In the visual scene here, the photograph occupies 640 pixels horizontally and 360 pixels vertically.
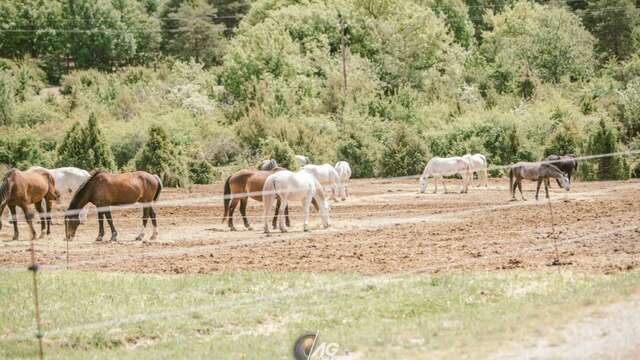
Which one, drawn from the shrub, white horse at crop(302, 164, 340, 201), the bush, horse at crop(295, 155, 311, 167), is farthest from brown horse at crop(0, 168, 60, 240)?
the shrub

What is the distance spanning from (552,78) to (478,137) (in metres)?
19.2

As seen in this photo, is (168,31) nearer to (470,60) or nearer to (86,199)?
(470,60)

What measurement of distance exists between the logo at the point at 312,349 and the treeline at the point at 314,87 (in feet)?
98.1

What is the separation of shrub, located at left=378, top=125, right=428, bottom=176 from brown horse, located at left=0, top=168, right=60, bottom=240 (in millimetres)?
22906

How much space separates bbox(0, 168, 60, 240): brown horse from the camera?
2089 cm

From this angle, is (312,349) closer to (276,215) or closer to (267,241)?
(267,241)

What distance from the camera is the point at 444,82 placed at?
2549 inches

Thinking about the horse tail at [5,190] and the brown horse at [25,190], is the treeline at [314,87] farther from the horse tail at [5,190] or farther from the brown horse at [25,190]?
the horse tail at [5,190]

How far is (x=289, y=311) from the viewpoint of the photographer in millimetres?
11117

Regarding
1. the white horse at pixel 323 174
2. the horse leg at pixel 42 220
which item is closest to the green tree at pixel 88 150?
the white horse at pixel 323 174

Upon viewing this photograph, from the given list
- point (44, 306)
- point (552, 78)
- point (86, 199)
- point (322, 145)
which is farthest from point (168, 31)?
point (44, 306)

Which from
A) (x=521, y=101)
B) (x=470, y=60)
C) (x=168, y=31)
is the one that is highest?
(x=168, y=31)

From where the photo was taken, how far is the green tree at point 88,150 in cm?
3934

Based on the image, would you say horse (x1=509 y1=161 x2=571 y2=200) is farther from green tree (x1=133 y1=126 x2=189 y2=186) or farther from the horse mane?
green tree (x1=133 y1=126 x2=189 y2=186)
